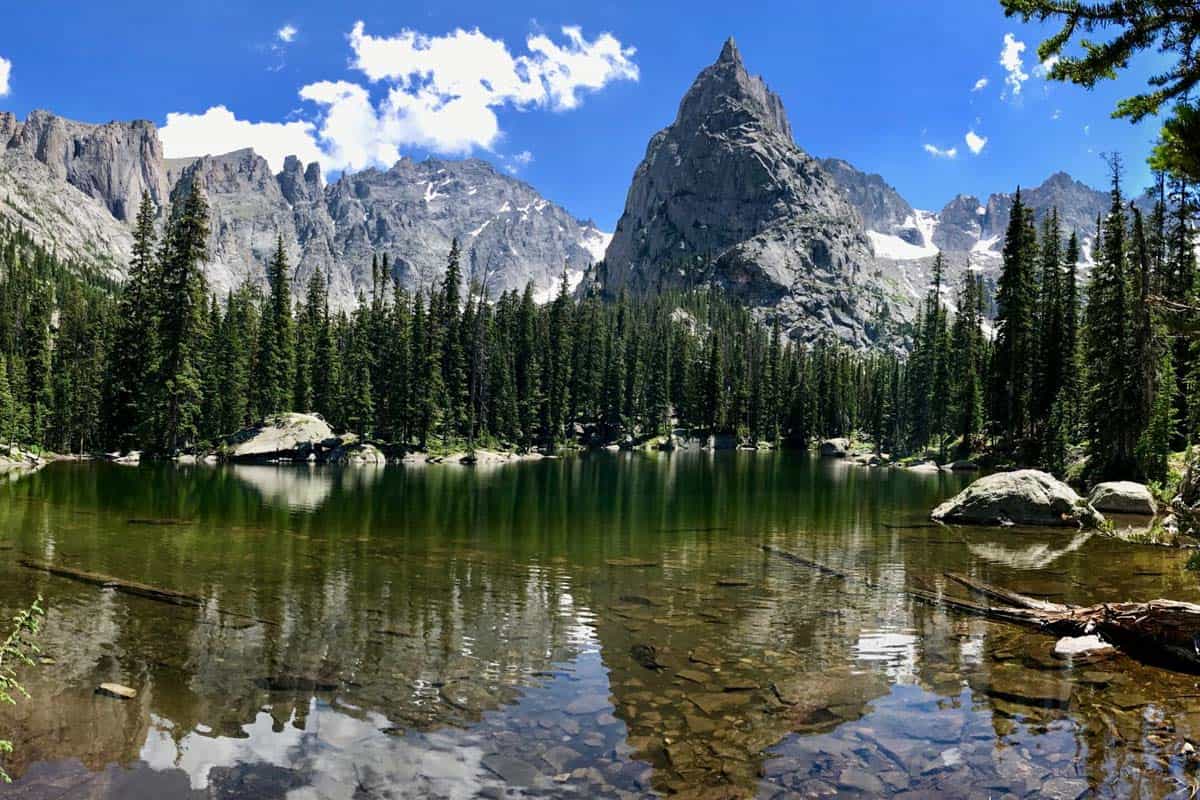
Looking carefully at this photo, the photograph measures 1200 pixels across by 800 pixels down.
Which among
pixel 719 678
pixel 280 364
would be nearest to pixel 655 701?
pixel 719 678

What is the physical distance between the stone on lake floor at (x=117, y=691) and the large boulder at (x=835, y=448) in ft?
340

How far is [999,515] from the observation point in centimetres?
2939

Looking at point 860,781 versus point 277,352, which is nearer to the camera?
point 860,781

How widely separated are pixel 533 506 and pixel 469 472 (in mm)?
29042

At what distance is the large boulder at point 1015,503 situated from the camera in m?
29.1

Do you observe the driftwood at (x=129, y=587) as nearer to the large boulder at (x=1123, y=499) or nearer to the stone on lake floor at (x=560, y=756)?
the stone on lake floor at (x=560, y=756)

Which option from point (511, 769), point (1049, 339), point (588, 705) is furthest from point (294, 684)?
point (1049, 339)

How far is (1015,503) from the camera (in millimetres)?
29516

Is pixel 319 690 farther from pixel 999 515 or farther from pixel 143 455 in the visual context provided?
pixel 143 455

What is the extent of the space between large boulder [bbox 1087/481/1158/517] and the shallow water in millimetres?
10556

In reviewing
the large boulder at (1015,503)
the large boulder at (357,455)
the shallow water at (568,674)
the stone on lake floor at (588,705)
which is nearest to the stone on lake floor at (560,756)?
the shallow water at (568,674)

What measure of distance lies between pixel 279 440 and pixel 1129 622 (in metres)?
68.6

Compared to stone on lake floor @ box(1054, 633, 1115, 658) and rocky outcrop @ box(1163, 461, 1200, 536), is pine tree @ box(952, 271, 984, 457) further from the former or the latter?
stone on lake floor @ box(1054, 633, 1115, 658)

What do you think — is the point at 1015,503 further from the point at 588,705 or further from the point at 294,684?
the point at 294,684
